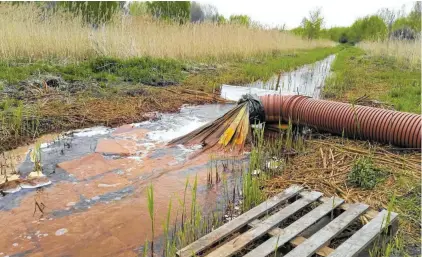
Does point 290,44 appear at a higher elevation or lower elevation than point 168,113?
higher

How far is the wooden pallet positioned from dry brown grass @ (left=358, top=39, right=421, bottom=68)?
39.3 ft

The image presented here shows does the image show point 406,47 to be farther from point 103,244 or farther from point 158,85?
point 103,244

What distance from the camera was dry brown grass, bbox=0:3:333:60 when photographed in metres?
8.26

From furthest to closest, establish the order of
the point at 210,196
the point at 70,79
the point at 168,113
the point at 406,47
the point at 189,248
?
the point at 406,47 → the point at 70,79 → the point at 168,113 → the point at 210,196 → the point at 189,248

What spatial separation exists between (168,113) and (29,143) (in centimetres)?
243

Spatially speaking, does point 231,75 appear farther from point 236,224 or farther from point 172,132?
point 236,224

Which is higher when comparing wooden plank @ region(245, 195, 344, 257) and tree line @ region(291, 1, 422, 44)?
tree line @ region(291, 1, 422, 44)

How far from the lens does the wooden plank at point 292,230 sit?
2.19 metres

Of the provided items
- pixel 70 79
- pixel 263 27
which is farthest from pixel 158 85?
pixel 263 27

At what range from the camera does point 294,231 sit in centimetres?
242

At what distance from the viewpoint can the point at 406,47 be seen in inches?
551

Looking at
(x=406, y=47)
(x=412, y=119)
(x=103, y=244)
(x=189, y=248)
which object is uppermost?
(x=406, y=47)

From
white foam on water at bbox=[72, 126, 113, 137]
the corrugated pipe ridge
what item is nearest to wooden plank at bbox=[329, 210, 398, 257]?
the corrugated pipe ridge

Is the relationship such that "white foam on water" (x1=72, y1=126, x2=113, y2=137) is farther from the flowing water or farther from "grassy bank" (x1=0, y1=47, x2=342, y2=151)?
"grassy bank" (x1=0, y1=47, x2=342, y2=151)
